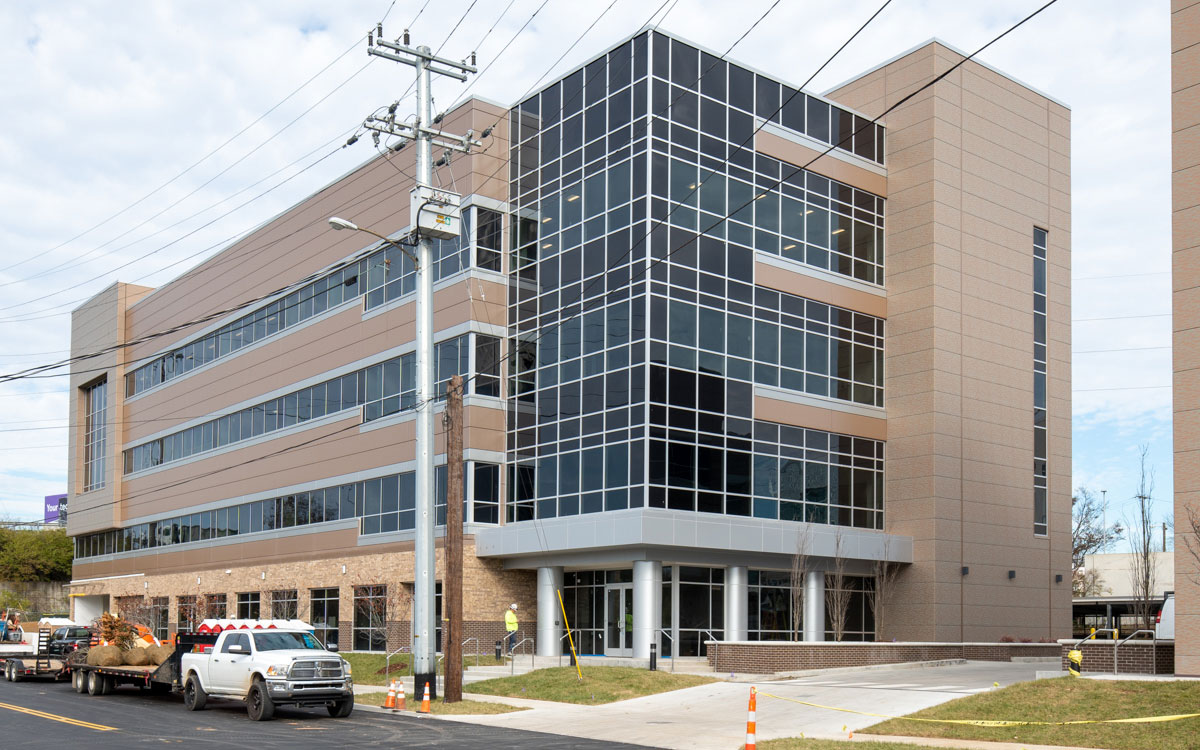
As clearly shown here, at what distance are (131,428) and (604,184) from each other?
42.4m

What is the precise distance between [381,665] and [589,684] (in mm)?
12978

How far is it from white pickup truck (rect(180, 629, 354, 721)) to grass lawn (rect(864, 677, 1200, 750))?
36.2 feet

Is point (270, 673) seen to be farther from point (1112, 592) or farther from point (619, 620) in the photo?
point (1112, 592)

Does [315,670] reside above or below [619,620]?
above

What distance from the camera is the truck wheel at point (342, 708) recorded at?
24.8m

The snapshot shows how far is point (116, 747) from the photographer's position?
18953 millimetres

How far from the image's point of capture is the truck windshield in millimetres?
25203

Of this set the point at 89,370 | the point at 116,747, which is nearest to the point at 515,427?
the point at 116,747

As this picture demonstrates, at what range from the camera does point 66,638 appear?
4103cm

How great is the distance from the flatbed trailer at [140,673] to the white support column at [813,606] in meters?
21.0

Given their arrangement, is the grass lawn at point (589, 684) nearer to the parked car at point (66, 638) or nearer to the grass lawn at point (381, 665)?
the grass lawn at point (381, 665)

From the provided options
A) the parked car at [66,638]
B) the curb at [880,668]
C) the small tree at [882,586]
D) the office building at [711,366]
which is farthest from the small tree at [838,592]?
the parked car at [66,638]

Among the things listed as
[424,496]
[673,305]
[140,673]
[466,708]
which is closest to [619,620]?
[673,305]

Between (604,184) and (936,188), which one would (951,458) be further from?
(604,184)
